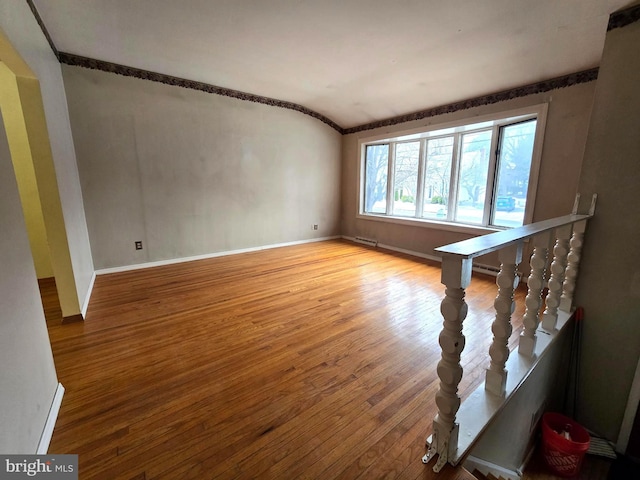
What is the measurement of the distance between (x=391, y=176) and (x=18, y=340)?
5.09m

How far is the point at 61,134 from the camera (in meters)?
2.65

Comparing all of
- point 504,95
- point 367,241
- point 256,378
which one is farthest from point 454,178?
point 256,378

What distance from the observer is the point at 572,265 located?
237cm

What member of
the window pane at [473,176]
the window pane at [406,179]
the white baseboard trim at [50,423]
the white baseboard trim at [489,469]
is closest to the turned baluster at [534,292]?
the white baseboard trim at [489,469]

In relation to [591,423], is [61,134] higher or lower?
higher

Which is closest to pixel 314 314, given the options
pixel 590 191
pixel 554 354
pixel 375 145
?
Answer: pixel 554 354

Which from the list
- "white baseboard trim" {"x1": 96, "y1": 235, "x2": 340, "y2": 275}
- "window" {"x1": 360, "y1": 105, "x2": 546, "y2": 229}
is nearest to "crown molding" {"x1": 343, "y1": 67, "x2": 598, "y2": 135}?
"window" {"x1": 360, "y1": 105, "x2": 546, "y2": 229}

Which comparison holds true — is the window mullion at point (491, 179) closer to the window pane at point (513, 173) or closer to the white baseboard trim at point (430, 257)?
the window pane at point (513, 173)

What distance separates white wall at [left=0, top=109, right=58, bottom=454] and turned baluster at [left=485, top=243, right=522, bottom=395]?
6.82ft

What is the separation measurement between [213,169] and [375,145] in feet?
10.2

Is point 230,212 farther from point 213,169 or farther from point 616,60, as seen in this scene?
point 616,60

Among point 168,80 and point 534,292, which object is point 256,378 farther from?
point 168,80

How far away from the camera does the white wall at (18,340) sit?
3.35 feet

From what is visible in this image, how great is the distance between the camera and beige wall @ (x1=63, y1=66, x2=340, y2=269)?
3.46 metres
